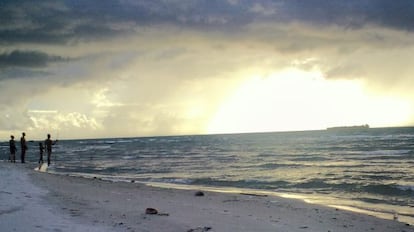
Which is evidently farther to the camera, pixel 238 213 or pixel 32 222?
pixel 238 213

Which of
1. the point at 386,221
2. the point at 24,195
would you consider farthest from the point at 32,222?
the point at 386,221

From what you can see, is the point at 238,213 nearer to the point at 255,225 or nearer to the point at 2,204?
the point at 255,225

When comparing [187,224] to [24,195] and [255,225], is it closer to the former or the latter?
[255,225]

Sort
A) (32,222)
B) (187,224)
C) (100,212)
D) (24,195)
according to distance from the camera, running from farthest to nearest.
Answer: (24,195), (100,212), (187,224), (32,222)

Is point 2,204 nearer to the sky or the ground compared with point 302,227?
nearer to the sky

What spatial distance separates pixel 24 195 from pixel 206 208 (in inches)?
183

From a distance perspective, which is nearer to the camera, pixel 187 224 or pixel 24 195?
pixel 187 224

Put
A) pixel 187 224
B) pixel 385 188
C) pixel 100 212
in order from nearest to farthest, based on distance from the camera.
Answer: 1. pixel 187 224
2. pixel 100 212
3. pixel 385 188

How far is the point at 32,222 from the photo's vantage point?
7.16 metres

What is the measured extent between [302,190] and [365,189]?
2.60m

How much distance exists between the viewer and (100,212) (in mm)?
9062

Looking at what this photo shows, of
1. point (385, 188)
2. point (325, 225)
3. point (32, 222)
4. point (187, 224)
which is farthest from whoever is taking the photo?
point (385, 188)

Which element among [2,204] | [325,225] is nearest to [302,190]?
[325,225]

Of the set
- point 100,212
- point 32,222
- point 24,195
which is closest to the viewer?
point 32,222
